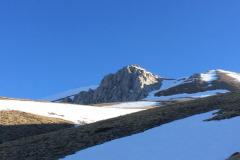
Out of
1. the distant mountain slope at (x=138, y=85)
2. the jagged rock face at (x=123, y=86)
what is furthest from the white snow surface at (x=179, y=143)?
the jagged rock face at (x=123, y=86)

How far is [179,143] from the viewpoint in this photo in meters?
28.3

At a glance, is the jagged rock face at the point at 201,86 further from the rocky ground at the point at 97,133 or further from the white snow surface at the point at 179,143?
the white snow surface at the point at 179,143

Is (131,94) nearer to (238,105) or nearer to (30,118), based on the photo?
(30,118)

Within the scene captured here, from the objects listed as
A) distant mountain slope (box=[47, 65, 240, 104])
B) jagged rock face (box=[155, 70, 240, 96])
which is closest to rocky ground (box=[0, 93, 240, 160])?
jagged rock face (box=[155, 70, 240, 96])

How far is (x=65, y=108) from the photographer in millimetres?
65438

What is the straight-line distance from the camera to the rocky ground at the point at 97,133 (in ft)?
114

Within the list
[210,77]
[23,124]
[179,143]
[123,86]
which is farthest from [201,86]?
[179,143]

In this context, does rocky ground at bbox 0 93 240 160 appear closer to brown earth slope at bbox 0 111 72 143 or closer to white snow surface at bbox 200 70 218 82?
brown earth slope at bbox 0 111 72 143

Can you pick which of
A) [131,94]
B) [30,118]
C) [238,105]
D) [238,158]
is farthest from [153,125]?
[131,94]

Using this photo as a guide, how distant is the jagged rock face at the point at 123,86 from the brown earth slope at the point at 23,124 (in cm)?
11428

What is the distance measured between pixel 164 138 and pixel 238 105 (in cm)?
788

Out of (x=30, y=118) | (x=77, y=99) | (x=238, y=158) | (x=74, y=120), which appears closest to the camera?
(x=238, y=158)

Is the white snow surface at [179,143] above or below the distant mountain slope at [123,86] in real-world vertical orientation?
below

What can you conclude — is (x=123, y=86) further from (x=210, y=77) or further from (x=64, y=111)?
(x=64, y=111)
